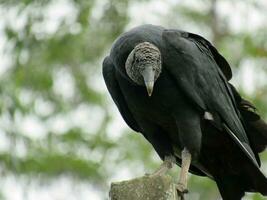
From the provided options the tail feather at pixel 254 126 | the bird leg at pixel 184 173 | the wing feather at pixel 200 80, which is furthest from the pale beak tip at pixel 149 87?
the tail feather at pixel 254 126

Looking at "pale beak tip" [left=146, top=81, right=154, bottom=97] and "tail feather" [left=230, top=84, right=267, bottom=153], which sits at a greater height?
"pale beak tip" [left=146, top=81, right=154, bottom=97]

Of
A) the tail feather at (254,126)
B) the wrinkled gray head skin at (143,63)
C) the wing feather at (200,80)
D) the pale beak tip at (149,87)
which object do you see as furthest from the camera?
the tail feather at (254,126)

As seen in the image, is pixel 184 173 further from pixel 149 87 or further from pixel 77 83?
pixel 77 83

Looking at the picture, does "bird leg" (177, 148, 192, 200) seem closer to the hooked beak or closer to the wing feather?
the wing feather

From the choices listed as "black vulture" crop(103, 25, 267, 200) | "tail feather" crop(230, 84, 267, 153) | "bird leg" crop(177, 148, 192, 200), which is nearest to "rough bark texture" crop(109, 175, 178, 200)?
"bird leg" crop(177, 148, 192, 200)

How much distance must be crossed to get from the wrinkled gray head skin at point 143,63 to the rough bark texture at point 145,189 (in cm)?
115

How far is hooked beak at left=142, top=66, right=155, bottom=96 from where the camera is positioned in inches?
215

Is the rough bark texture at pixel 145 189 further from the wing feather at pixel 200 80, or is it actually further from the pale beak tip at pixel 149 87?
the wing feather at pixel 200 80

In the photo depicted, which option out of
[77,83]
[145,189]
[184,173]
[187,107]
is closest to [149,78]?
[187,107]

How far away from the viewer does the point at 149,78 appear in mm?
5520

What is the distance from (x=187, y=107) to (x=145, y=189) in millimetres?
1291

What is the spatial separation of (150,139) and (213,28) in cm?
749

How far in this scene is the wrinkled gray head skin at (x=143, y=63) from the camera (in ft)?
18.3

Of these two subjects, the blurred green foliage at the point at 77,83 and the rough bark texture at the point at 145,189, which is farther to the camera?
the blurred green foliage at the point at 77,83
